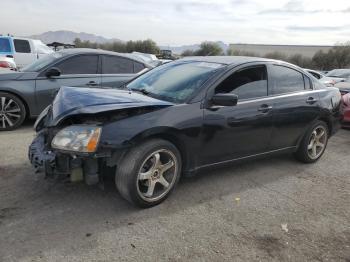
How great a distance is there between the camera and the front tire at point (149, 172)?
3406 millimetres

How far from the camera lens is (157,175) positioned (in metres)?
3.68

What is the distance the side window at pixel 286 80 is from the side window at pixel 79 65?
3858 mm

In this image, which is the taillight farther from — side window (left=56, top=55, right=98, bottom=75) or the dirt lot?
the dirt lot

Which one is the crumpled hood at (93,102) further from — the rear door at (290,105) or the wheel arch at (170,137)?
the rear door at (290,105)

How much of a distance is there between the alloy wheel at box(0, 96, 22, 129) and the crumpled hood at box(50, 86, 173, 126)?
285 cm

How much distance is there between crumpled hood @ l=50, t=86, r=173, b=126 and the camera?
11.2ft

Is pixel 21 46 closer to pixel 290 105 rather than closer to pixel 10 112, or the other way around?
pixel 10 112

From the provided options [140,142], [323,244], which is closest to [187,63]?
[140,142]

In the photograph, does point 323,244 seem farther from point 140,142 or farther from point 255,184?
point 140,142

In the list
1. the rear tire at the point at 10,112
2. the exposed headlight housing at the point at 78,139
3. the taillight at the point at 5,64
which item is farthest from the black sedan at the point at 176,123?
the taillight at the point at 5,64

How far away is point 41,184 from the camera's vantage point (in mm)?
4039

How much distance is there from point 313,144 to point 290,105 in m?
0.99

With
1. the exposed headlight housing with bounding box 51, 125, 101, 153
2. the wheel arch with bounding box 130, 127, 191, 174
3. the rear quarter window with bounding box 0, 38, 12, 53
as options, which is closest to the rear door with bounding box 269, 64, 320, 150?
the wheel arch with bounding box 130, 127, 191, 174

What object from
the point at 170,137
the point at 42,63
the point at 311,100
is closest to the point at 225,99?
the point at 170,137
